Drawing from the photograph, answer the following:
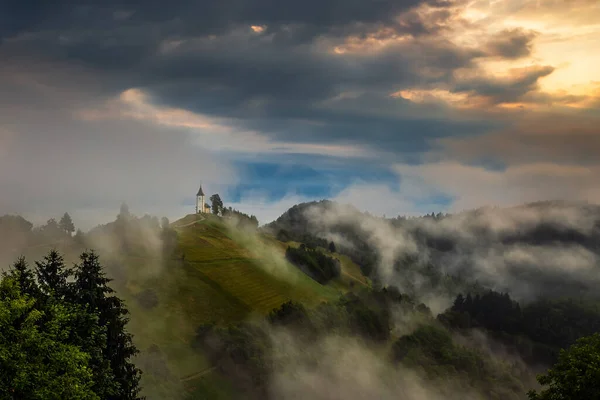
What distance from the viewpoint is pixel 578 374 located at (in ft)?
167

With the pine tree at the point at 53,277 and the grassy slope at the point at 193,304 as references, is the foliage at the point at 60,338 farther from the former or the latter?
the grassy slope at the point at 193,304

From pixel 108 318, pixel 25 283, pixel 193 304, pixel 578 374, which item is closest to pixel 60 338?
pixel 108 318

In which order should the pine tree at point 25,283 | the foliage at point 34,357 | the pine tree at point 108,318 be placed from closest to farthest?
the foliage at point 34,357
the pine tree at point 25,283
the pine tree at point 108,318

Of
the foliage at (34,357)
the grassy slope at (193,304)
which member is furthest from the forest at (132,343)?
the grassy slope at (193,304)

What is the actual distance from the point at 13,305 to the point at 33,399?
855 cm

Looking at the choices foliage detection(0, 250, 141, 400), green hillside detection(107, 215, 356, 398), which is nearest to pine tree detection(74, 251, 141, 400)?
foliage detection(0, 250, 141, 400)

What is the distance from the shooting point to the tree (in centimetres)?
4972

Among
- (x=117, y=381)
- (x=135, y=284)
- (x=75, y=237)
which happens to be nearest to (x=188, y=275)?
(x=135, y=284)

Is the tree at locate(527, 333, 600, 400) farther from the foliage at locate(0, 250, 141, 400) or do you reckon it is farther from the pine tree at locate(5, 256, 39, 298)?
the pine tree at locate(5, 256, 39, 298)

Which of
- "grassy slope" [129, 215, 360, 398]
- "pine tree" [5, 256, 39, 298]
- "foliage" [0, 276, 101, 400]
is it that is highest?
"pine tree" [5, 256, 39, 298]

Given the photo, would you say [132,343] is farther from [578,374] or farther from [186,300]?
[578,374]

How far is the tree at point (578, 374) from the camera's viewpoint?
49719 millimetres

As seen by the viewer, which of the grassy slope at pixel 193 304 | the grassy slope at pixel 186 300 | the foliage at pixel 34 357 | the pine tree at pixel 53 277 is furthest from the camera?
the grassy slope at pixel 193 304

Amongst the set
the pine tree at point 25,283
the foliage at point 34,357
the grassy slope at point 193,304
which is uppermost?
the pine tree at point 25,283
